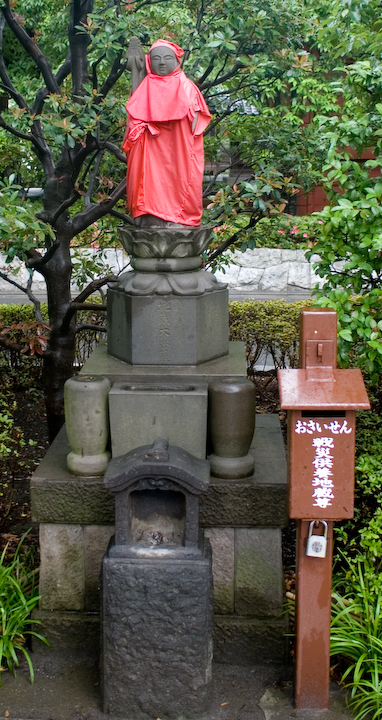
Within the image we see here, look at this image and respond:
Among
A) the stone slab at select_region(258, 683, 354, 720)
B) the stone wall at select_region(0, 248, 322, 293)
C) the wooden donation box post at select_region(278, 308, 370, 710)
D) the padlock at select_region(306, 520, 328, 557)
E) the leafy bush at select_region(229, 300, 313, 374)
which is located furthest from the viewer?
the stone wall at select_region(0, 248, 322, 293)

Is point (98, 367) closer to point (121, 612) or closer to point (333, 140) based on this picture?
point (121, 612)

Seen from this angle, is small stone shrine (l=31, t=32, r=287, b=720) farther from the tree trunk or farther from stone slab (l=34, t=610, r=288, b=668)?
the tree trunk

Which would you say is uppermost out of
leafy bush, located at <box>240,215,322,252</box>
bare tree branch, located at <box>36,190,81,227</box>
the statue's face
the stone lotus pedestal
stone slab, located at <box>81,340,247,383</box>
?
the statue's face

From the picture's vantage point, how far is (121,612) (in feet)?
12.3

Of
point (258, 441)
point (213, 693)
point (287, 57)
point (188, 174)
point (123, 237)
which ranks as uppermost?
point (287, 57)

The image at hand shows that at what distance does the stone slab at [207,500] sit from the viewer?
4211 millimetres

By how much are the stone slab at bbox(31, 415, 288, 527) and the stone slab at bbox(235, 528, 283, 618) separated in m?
0.09

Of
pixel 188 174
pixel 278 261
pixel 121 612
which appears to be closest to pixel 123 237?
pixel 188 174

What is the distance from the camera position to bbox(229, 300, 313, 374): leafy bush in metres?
Result: 8.52

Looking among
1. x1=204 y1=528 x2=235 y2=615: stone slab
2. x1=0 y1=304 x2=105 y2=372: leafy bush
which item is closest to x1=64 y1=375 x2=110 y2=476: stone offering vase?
x1=204 y1=528 x2=235 y2=615: stone slab

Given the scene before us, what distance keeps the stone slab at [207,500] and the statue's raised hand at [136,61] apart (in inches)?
97.6

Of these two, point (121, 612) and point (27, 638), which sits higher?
point (121, 612)

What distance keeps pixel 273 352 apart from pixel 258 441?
12.5 ft

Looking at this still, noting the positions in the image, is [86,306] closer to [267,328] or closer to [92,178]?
[92,178]
